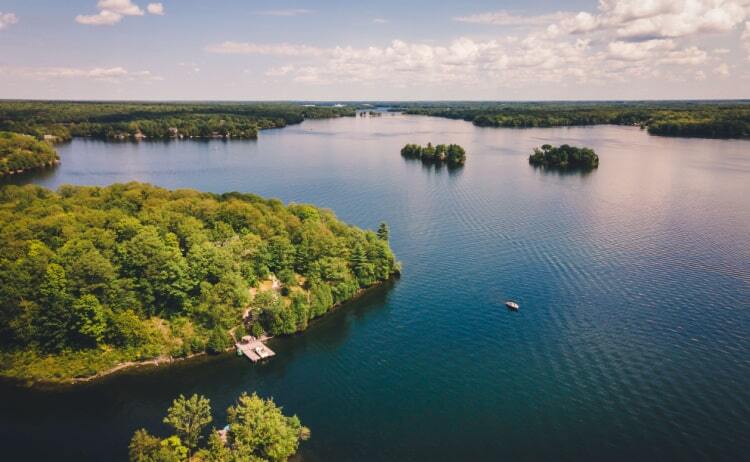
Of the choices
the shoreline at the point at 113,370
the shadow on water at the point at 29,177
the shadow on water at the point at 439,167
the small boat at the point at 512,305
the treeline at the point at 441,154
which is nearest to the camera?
the shoreline at the point at 113,370

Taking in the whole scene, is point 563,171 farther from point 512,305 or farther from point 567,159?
point 512,305

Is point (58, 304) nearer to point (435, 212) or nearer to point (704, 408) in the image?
point (704, 408)

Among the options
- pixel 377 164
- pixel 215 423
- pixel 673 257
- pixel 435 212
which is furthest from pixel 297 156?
pixel 215 423

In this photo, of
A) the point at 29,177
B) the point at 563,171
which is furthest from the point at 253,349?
the point at 29,177

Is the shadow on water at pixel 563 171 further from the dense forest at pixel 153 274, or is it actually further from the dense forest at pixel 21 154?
the dense forest at pixel 21 154

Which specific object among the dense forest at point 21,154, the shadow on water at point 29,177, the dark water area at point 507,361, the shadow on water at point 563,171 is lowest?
the dark water area at point 507,361

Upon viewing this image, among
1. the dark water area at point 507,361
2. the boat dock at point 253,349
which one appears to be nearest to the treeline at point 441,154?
the dark water area at point 507,361
